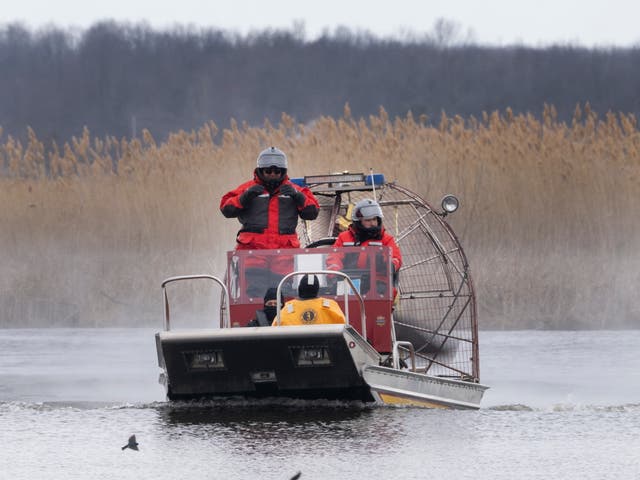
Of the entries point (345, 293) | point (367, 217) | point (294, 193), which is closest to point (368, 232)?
point (367, 217)

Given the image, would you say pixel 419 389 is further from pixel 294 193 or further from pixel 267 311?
pixel 294 193

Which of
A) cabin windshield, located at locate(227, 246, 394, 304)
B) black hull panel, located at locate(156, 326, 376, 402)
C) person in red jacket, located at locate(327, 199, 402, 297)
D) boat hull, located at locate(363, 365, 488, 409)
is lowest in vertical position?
boat hull, located at locate(363, 365, 488, 409)

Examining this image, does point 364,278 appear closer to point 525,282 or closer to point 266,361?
point 266,361

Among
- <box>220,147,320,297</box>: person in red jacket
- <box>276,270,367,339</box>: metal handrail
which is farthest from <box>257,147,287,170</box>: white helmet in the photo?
<box>276,270,367,339</box>: metal handrail

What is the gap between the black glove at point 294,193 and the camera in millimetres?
12828

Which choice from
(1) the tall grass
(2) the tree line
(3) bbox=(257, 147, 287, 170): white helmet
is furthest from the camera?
(2) the tree line

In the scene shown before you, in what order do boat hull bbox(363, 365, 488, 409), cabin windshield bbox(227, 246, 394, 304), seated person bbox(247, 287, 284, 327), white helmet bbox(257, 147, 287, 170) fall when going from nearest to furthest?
boat hull bbox(363, 365, 488, 409) < seated person bbox(247, 287, 284, 327) < cabin windshield bbox(227, 246, 394, 304) < white helmet bbox(257, 147, 287, 170)

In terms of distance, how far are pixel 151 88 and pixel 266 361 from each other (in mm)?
40748

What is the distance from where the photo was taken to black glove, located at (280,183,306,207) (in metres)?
12.8

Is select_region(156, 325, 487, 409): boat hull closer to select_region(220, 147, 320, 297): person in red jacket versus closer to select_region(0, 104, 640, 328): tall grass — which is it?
select_region(220, 147, 320, 297): person in red jacket

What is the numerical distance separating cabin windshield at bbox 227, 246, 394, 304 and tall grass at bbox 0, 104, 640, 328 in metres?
8.32

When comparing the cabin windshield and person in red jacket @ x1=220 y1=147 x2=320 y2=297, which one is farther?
person in red jacket @ x1=220 y1=147 x2=320 y2=297

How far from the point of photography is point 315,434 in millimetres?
10797

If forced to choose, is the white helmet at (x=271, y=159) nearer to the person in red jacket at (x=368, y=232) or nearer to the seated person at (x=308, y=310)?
the person in red jacket at (x=368, y=232)
